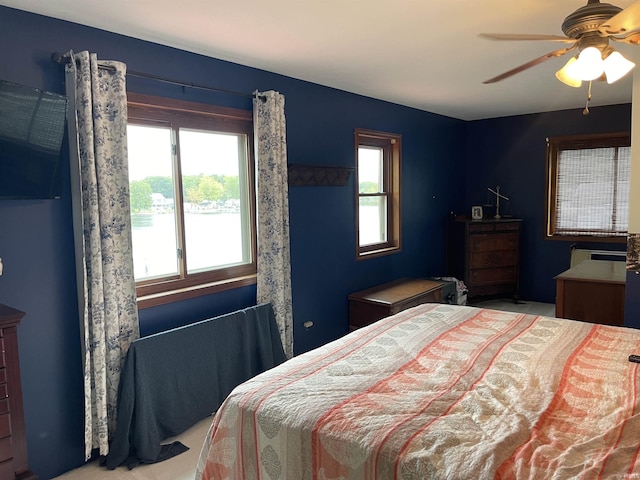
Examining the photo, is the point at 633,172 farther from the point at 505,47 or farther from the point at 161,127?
the point at 161,127

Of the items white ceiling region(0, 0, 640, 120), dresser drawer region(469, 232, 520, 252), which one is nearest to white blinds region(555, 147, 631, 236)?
dresser drawer region(469, 232, 520, 252)

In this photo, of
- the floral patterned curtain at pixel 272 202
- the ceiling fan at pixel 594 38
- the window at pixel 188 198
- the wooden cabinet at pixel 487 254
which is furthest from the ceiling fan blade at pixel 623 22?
the wooden cabinet at pixel 487 254

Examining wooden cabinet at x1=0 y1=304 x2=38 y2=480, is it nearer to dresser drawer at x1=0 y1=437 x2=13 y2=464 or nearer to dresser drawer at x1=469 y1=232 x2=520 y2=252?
dresser drawer at x1=0 y1=437 x2=13 y2=464

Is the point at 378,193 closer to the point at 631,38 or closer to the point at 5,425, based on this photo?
A: the point at 631,38

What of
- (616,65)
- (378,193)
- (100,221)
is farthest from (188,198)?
(616,65)

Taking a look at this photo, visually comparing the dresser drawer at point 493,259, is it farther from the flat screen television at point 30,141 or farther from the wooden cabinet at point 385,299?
the flat screen television at point 30,141

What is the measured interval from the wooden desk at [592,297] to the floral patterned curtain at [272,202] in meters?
2.11

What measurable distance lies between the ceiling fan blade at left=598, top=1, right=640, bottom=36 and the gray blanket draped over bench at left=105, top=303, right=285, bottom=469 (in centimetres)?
254

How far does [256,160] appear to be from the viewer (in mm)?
3441

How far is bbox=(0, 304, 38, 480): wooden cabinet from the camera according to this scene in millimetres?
1986

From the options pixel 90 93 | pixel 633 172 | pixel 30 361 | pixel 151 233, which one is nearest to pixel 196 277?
pixel 151 233

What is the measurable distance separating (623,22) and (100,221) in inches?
98.3

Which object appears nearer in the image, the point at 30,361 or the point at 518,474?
the point at 518,474

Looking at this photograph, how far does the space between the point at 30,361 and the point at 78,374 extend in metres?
0.26
